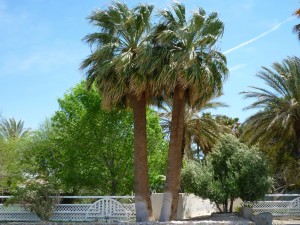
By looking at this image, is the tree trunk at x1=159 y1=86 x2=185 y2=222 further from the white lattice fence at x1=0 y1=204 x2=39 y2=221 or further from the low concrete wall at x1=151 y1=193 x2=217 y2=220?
the white lattice fence at x1=0 y1=204 x2=39 y2=221

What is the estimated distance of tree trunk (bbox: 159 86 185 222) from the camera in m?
18.0

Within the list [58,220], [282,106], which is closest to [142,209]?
Answer: [58,220]

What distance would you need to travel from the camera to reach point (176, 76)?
17516 millimetres

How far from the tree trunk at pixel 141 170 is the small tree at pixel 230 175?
16.1ft

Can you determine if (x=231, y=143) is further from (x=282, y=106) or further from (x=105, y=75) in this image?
(x=105, y=75)

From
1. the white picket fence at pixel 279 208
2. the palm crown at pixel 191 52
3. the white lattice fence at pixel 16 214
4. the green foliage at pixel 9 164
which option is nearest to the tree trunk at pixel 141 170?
the palm crown at pixel 191 52

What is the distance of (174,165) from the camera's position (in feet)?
59.9

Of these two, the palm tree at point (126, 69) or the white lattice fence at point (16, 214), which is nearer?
the palm tree at point (126, 69)

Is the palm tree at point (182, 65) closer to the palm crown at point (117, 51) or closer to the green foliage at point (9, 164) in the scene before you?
the palm crown at point (117, 51)

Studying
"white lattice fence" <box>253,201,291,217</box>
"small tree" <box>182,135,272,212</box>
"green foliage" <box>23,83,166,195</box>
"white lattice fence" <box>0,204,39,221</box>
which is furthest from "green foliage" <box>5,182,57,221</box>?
"white lattice fence" <box>253,201,291,217</box>

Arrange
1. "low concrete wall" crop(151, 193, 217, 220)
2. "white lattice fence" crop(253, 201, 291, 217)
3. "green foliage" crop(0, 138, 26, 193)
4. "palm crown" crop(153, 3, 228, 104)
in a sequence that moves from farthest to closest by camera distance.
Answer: "green foliage" crop(0, 138, 26, 193) → "low concrete wall" crop(151, 193, 217, 220) → "white lattice fence" crop(253, 201, 291, 217) → "palm crown" crop(153, 3, 228, 104)

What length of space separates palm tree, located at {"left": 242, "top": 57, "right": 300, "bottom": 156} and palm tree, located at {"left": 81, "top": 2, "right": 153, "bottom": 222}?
966cm

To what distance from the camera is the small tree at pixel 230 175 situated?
21.5 metres

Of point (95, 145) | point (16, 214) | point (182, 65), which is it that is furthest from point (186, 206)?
point (182, 65)
